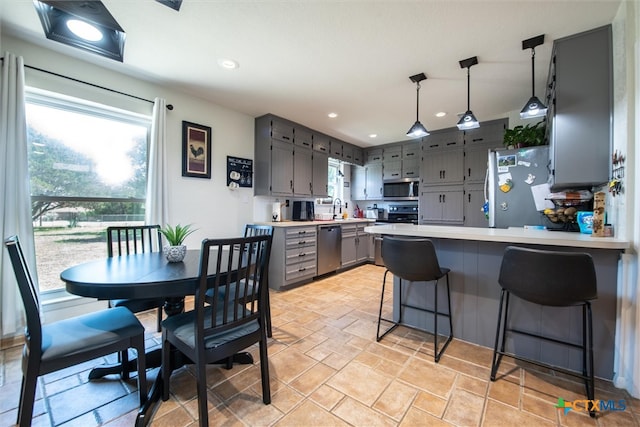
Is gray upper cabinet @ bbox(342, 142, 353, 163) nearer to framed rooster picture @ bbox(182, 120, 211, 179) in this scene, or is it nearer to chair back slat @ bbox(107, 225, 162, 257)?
framed rooster picture @ bbox(182, 120, 211, 179)

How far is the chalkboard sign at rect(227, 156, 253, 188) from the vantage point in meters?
3.69

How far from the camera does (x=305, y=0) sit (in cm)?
175

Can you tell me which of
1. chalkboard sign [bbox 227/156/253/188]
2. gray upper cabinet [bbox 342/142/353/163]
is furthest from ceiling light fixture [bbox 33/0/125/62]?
gray upper cabinet [bbox 342/142/353/163]

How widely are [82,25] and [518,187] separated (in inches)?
150

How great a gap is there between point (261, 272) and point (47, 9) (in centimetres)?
195

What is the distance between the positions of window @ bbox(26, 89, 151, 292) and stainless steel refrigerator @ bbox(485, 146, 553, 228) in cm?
392

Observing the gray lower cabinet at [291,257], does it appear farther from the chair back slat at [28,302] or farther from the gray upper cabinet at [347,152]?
the chair back slat at [28,302]

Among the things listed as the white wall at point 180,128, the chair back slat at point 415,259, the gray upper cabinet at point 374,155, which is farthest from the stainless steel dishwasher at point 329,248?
the chair back slat at point 415,259

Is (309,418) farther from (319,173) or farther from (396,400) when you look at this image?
(319,173)

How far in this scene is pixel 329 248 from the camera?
14.1ft

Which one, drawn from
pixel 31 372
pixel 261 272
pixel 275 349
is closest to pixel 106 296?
pixel 31 372

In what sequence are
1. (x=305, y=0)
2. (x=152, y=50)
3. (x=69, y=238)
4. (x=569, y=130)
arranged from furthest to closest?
(x=69, y=238) → (x=152, y=50) → (x=569, y=130) → (x=305, y=0)

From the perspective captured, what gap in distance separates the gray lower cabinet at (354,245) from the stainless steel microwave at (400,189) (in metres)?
0.90

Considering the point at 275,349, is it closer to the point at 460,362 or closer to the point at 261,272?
the point at 261,272
